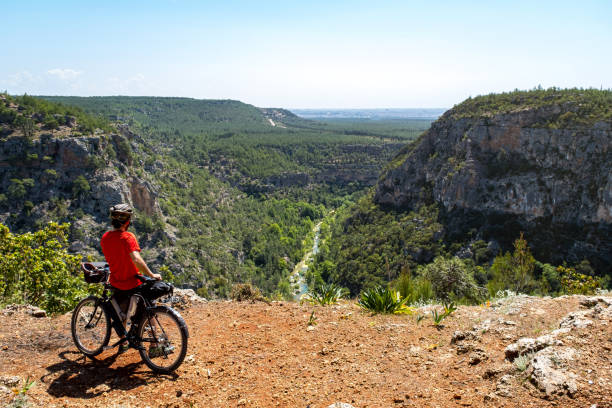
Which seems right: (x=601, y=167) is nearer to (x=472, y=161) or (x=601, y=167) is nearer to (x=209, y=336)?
(x=472, y=161)

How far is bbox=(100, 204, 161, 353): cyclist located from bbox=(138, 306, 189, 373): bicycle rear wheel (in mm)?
495

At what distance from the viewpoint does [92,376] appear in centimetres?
510

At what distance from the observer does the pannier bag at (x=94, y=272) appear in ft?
18.2

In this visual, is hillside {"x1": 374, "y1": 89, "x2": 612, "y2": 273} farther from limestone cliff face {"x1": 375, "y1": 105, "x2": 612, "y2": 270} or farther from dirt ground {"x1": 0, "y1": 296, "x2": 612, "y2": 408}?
dirt ground {"x1": 0, "y1": 296, "x2": 612, "y2": 408}

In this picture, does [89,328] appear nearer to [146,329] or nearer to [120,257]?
[146,329]

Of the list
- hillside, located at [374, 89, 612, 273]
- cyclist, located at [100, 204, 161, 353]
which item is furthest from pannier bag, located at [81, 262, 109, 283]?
hillside, located at [374, 89, 612, 273]

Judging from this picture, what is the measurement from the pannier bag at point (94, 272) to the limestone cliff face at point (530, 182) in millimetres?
51905

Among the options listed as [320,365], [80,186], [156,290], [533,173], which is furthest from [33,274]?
[533,173]

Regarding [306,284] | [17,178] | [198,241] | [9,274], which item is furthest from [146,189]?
[9,274]

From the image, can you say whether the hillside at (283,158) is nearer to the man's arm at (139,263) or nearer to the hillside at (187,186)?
the hillside at (187,186)

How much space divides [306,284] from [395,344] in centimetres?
6648

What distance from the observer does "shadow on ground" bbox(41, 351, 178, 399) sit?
4.76 meters

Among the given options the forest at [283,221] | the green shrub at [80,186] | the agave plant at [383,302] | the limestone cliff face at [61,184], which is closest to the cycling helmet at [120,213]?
the agave plant at [383,302]

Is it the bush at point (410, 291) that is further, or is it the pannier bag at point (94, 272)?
the bush at point (410, 291)
